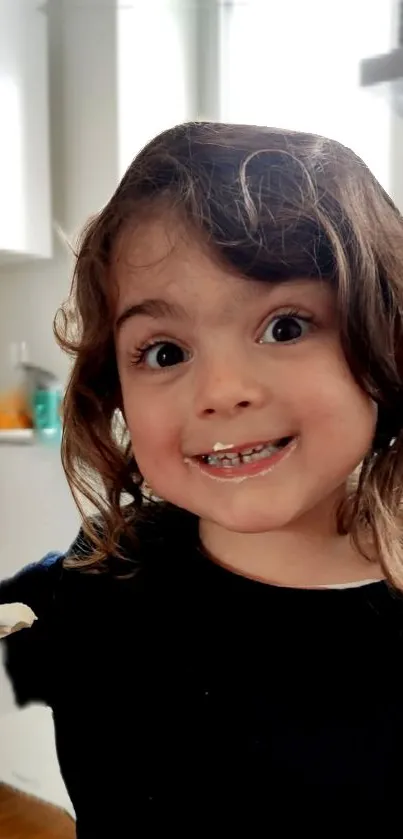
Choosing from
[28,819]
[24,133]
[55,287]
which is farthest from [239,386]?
[28,819]

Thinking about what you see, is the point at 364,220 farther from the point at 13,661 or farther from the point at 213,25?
the point at 213,25

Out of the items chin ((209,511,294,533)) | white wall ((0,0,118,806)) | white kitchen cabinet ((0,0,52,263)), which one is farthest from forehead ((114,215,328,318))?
white kitchen cabinet ((0,0,52,263))

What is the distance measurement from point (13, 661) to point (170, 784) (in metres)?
0.14

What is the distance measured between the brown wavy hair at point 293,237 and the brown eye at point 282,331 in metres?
0.02

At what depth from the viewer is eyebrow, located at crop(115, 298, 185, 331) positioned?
384 millimetres

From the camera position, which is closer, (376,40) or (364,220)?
(364,220)

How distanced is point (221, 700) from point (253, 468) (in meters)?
0.13

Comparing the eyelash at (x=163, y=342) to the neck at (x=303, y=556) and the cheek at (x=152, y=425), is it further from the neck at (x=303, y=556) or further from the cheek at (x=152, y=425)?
the neck at (x=303, y=556)

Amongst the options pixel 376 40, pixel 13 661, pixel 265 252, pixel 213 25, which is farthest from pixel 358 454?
pixel 213 25

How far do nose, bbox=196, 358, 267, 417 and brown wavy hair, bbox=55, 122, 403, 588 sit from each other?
46 mm

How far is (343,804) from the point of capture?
0.39 metres

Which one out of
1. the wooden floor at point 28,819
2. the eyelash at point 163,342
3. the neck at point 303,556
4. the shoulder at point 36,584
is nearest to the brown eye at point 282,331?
the eyelash at point 163,342

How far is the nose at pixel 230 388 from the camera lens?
0.36m

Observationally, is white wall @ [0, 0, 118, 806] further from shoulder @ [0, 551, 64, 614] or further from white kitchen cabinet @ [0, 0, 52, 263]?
shoulder @ [0, 551, 64, 614]
